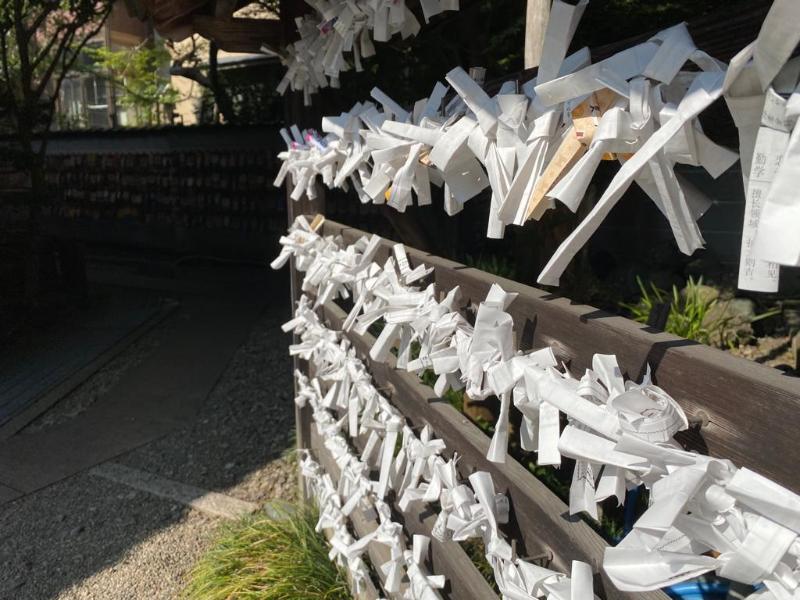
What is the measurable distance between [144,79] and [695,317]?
14.1 meters


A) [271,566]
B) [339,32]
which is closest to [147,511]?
[271,566]

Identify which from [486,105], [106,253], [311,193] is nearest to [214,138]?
[106,253]

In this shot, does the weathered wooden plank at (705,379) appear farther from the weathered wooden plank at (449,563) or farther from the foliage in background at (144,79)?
the foliage in background at (144,79)

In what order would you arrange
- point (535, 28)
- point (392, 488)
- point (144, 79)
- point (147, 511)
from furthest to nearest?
point (144, 79) < point (147, 511) < point (392, 488) < point (535, 28)

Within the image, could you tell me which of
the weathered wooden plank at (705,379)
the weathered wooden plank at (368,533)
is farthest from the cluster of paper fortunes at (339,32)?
the weathered wooden plank at (368,533)

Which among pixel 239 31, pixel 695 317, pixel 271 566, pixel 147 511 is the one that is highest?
pixel 239 31

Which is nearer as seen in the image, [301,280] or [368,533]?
[368,533]

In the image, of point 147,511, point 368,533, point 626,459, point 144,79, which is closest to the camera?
point 626,459

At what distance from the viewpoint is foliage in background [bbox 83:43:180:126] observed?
48.7ft

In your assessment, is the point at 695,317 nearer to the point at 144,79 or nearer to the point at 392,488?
the point at 392,488

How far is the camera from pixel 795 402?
684 mm

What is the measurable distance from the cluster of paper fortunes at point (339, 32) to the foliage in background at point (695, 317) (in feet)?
7.36

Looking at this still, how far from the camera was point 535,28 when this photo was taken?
1.53 m

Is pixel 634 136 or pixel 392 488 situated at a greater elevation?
pixel 634 136
